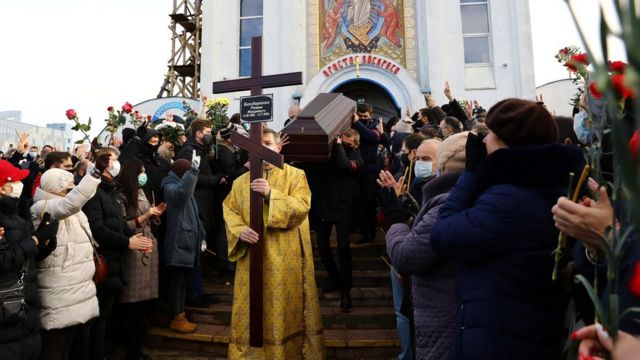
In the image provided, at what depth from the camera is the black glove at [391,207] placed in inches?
103

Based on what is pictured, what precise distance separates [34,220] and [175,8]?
21.7m

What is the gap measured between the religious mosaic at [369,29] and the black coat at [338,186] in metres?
8.56

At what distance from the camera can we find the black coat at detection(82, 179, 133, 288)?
3.79 m

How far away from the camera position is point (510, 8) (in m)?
12.8

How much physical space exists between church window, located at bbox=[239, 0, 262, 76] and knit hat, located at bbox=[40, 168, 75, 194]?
11.1m

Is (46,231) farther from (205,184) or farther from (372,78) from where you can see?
(372,78)

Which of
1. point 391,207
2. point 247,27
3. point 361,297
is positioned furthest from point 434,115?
point 247,27

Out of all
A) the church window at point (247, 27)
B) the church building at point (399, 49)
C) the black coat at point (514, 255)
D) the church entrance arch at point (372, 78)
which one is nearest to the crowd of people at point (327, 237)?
the black coat at point (514, 255)

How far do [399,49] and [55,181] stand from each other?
36.8 feet

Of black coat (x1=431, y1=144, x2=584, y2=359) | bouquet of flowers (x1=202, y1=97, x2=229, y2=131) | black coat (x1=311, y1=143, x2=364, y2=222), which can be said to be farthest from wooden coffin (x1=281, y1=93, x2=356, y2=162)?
black coat (x1=431, y1=144, x2=584, y2=359)

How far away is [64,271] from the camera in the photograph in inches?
Result: 133

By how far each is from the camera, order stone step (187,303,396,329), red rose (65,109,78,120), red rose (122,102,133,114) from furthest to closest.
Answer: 1. red rose (122,102,133,114)
2. red rose (65,109,78,120)
3. stone step (187,303,396,329)

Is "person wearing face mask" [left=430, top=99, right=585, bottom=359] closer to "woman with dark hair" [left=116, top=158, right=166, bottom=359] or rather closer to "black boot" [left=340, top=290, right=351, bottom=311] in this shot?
"black boot" [left=340, top=290, right=351, bottom=311]

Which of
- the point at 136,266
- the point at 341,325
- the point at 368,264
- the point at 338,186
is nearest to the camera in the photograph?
the point at 136,266
